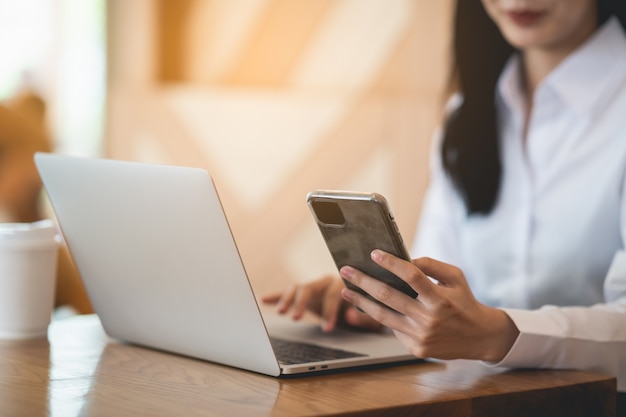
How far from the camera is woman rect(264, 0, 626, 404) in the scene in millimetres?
1417

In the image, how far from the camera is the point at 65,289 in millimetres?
3152

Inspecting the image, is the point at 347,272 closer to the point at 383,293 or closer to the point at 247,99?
the point at 383,293

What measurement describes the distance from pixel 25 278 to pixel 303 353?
42 centimetres

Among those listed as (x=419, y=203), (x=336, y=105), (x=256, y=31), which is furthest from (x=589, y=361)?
(x=256, y=31)

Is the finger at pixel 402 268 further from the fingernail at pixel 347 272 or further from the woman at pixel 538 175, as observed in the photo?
the woman at pixel 538 175

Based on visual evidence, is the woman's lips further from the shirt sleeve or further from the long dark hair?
the shirt sleeve

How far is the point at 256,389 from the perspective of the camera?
37.3 inches

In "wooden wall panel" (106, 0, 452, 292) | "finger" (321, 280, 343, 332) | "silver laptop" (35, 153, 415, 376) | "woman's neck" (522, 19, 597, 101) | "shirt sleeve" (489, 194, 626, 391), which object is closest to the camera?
"silver laptop" (35, 153, 415, 376)

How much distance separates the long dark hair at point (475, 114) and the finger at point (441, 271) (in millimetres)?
663

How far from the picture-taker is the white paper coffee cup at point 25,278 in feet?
4.09

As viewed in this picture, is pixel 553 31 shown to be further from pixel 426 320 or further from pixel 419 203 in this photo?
pixel 419 203

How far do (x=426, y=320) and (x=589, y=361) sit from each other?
29cm

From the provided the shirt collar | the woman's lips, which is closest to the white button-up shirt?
the shirt collar

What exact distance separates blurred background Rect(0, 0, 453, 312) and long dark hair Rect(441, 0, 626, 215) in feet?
3.48
